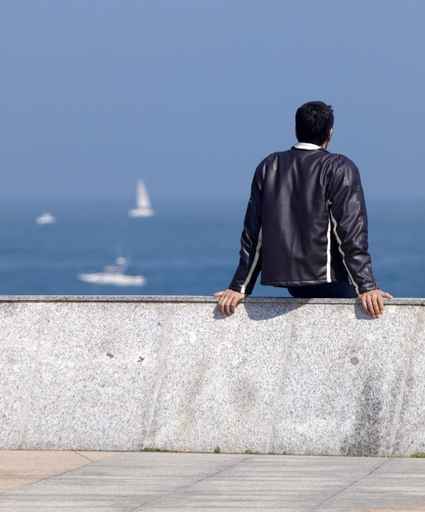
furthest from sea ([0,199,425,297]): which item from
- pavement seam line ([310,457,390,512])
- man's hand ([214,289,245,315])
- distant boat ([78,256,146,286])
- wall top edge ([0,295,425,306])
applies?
pavement seam line ([310,457,390,512])

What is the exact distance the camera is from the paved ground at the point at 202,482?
6.95 m

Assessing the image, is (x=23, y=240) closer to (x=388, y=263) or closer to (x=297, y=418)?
(x=388, y=263)

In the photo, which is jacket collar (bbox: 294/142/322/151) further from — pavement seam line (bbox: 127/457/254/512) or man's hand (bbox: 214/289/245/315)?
pavement seam line (bbox: 127/457/254/512)

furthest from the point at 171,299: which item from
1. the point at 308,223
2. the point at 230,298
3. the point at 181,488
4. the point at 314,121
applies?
the point at 181,488

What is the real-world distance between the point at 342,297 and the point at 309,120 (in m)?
0.98

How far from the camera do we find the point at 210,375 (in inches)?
356

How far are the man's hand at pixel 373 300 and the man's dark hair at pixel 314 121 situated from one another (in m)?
0.84

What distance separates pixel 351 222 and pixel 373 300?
430 mm

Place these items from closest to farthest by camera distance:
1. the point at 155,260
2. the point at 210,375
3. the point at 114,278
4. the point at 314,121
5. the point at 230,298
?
the point at 314,121, the point at 230,298, the point at 210,375, the point at 114,278, the point at 155,260

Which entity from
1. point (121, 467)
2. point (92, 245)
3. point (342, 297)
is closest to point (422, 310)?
point (342, 297)

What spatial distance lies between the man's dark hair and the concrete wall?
0.87 m

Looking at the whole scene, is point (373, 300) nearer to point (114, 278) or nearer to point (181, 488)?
point (181, 488)

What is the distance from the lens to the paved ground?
695 cm

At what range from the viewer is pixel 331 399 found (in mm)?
8852
